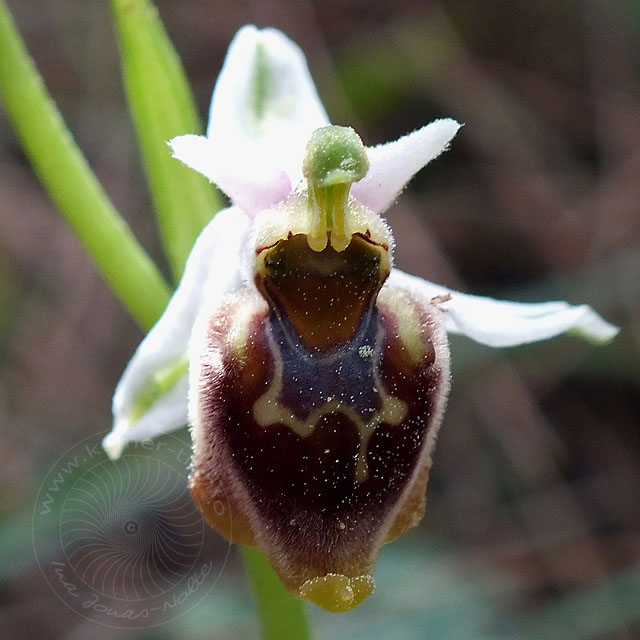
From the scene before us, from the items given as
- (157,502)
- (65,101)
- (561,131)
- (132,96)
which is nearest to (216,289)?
(132,96)

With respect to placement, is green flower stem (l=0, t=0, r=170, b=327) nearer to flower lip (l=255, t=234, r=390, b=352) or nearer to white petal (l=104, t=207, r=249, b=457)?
white petal (l=104, t=207, r=249, b=457)

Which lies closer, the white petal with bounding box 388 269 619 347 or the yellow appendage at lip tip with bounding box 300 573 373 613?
the yellow appendage at lip tip with bounding box 300 573 373 613

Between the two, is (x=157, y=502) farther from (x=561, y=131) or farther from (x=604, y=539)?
(x=561, y=131)

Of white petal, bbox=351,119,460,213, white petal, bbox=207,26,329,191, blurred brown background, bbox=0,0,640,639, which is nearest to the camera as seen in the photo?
white petal, bbox=351,119,460,213

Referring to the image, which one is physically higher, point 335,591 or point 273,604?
point 335,591

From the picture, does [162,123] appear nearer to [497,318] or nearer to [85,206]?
[85,206]

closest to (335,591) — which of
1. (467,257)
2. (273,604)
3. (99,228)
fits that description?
(273,604)

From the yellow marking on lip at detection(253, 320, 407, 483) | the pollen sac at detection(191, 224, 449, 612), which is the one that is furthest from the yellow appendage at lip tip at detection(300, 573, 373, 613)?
the yellow marking on lip at detection(253, 320, 407, 483)
